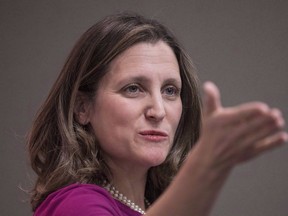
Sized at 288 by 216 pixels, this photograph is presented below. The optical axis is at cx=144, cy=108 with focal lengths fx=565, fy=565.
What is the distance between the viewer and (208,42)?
2312 mm

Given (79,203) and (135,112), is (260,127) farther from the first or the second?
(135,112)

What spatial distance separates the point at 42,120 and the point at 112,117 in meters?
0.21

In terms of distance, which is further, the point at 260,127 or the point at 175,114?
the point at 175,114

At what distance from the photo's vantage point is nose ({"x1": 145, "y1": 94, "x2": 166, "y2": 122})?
3.82 feet

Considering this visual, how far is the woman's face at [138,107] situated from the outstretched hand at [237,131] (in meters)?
0.44

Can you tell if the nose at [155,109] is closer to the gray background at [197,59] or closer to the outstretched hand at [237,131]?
the outstretched hand at [237,131]

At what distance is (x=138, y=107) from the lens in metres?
1.19

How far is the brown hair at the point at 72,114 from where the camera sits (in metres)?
1.23

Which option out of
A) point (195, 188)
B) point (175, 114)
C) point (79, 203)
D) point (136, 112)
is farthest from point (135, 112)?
point (195, 188)

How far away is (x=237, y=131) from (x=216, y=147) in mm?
41

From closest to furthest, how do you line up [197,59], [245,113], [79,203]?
1. [245,113]
2. [79,203]
3. [197,59]

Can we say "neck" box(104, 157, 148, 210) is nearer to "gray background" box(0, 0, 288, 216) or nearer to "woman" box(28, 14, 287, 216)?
"woman" box(28, 14, 287, 216)

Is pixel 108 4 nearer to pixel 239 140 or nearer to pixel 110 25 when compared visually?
pixel 110 25

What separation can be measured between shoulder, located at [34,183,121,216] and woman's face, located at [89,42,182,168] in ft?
0.50
